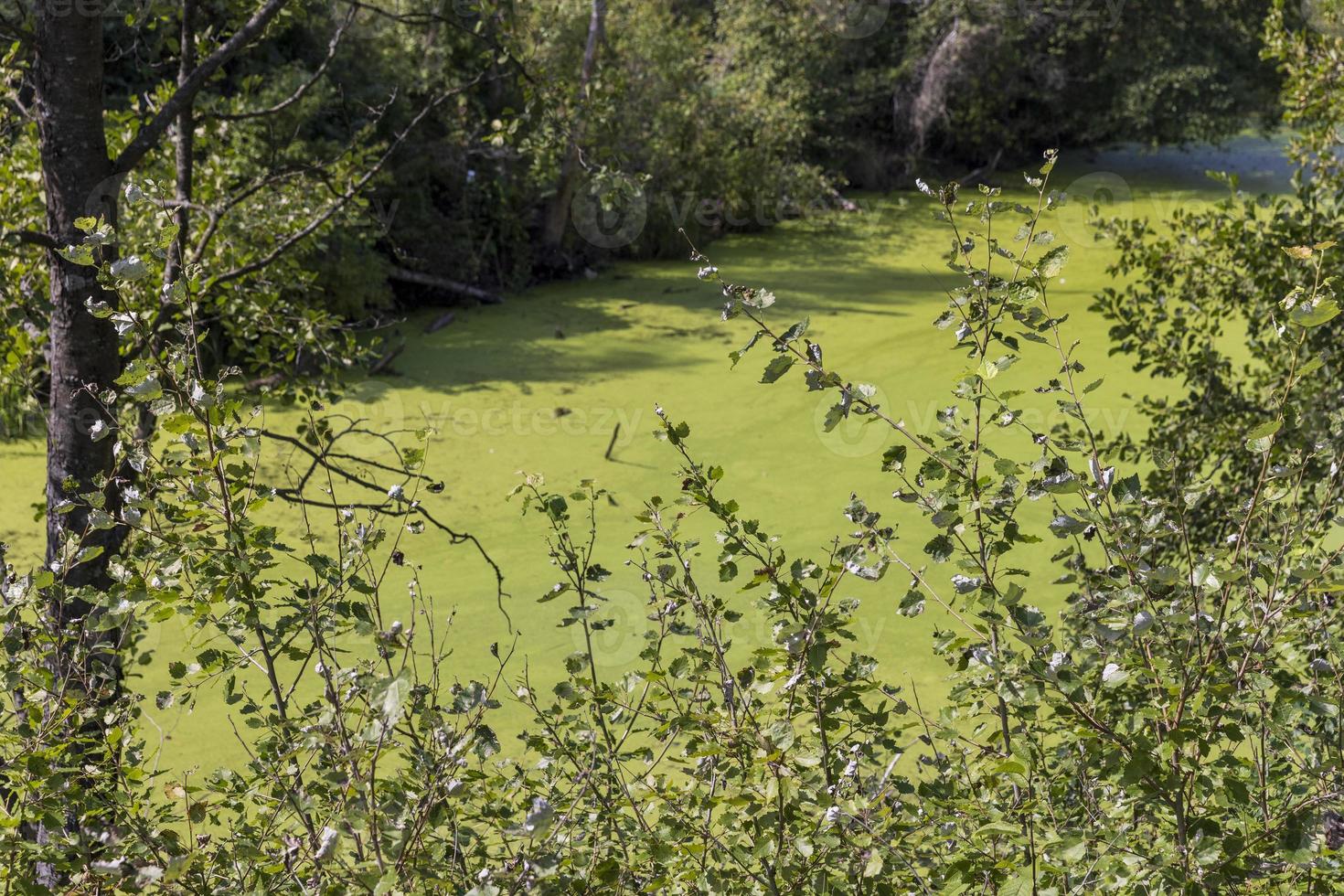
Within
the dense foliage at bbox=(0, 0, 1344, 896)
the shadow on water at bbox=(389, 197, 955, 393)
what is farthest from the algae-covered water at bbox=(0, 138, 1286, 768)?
the dense foliage at bbox=(0, 0, 1344, 896)

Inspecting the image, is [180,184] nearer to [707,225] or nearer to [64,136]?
[64,136]

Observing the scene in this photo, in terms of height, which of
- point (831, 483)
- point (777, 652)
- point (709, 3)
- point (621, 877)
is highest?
point (709, 3)

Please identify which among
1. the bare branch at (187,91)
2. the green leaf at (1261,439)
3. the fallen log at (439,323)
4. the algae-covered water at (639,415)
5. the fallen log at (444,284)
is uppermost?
the bare branch at (187,91)

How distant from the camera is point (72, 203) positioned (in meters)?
2.02

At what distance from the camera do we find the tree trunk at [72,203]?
6.52 feet

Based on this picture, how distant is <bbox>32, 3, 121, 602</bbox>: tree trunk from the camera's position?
1.99m

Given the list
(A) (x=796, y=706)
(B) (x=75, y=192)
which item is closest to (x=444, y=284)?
(B) (x=75, y=192)

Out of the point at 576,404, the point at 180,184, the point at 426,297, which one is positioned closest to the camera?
Result: the point at 180,184

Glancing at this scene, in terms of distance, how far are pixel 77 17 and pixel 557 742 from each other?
1.40m

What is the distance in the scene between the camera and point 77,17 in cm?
199

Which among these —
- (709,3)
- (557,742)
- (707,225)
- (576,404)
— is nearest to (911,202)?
(707,225)

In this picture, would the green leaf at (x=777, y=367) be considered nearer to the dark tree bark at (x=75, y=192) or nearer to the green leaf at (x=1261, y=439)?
the green leaf at (x=1261, y=439)

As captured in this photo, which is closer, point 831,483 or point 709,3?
point 831,483

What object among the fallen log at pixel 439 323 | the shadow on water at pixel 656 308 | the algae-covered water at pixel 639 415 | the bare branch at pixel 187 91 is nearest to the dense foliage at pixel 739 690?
the bare branch at pixel 187 91
